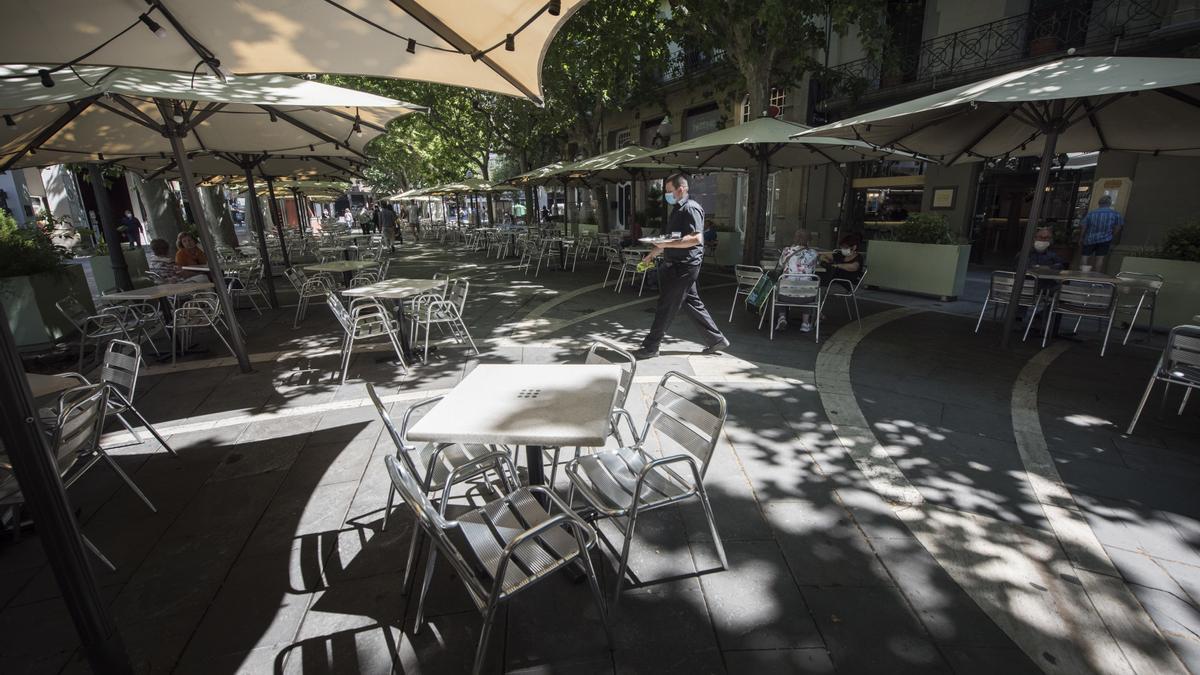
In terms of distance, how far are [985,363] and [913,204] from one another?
9.46 meters

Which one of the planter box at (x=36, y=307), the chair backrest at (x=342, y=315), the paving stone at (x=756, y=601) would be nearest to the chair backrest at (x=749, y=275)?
the paving stone at (x=756, y=601)

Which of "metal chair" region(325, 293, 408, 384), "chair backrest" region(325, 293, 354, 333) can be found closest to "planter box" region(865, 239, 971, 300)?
"metal chair" region(325, 293, 408, 384)

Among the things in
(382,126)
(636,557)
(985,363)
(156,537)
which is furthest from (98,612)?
(985,363)

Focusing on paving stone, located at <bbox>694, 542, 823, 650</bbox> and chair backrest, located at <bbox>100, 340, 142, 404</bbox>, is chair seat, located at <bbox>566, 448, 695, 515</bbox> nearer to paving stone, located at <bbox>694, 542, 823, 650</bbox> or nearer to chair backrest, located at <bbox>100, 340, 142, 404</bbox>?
paving stone, located at <bbox>694, 542, 823, 650</bbox>

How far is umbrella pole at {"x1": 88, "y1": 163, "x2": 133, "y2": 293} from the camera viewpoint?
747 centimetres

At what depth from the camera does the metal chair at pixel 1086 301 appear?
551cm

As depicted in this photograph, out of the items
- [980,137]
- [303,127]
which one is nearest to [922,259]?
[980,137]

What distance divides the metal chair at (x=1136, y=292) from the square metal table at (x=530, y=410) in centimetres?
670

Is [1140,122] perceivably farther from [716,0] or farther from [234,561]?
[234,561]

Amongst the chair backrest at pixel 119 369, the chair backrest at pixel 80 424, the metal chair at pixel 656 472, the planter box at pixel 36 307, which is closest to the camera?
the metal chair at pixel 656 472

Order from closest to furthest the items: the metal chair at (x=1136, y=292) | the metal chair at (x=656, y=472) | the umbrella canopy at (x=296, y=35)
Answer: the metal chair at (x=656, y=472) < the umbrella canopy at (x=296, y=35) < the metal chair at (x=1136, y=292)

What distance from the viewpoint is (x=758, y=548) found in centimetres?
261

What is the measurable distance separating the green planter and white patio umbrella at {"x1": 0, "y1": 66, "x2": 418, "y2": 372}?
940 cm

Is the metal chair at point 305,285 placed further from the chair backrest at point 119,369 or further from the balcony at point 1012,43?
the balcony at point 1012,43
